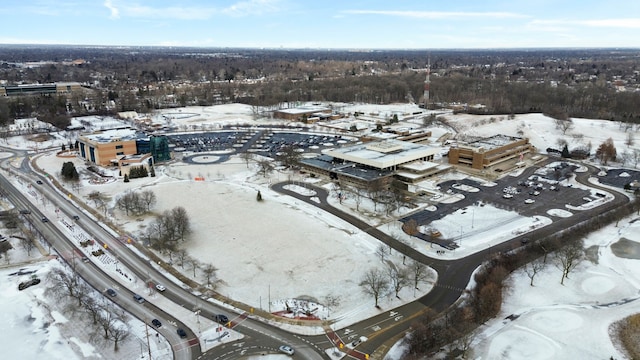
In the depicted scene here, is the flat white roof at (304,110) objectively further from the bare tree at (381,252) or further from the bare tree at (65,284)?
the bare tree at (65,284)

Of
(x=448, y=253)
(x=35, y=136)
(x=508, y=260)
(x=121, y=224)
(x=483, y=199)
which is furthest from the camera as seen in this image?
(x=35, y=136)

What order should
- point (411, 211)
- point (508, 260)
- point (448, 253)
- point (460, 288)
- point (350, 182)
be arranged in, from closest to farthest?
point (460, 288) < point (508, 260) < point (448, 253) < point (411, 211) < point (350, 182)

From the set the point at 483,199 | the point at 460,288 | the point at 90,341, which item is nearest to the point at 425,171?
the point at 483,199

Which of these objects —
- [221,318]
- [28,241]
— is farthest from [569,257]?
[28,241]

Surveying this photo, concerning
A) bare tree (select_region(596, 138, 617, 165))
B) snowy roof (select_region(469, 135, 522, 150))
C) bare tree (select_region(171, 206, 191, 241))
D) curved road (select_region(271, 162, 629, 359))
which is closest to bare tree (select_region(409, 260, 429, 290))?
curved road (select_region(271, 162, 629, 359))

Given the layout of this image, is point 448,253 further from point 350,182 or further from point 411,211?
point 350,182

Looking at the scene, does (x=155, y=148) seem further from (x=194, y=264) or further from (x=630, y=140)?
(x=630, y=140)

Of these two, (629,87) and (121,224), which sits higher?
(629,87)
